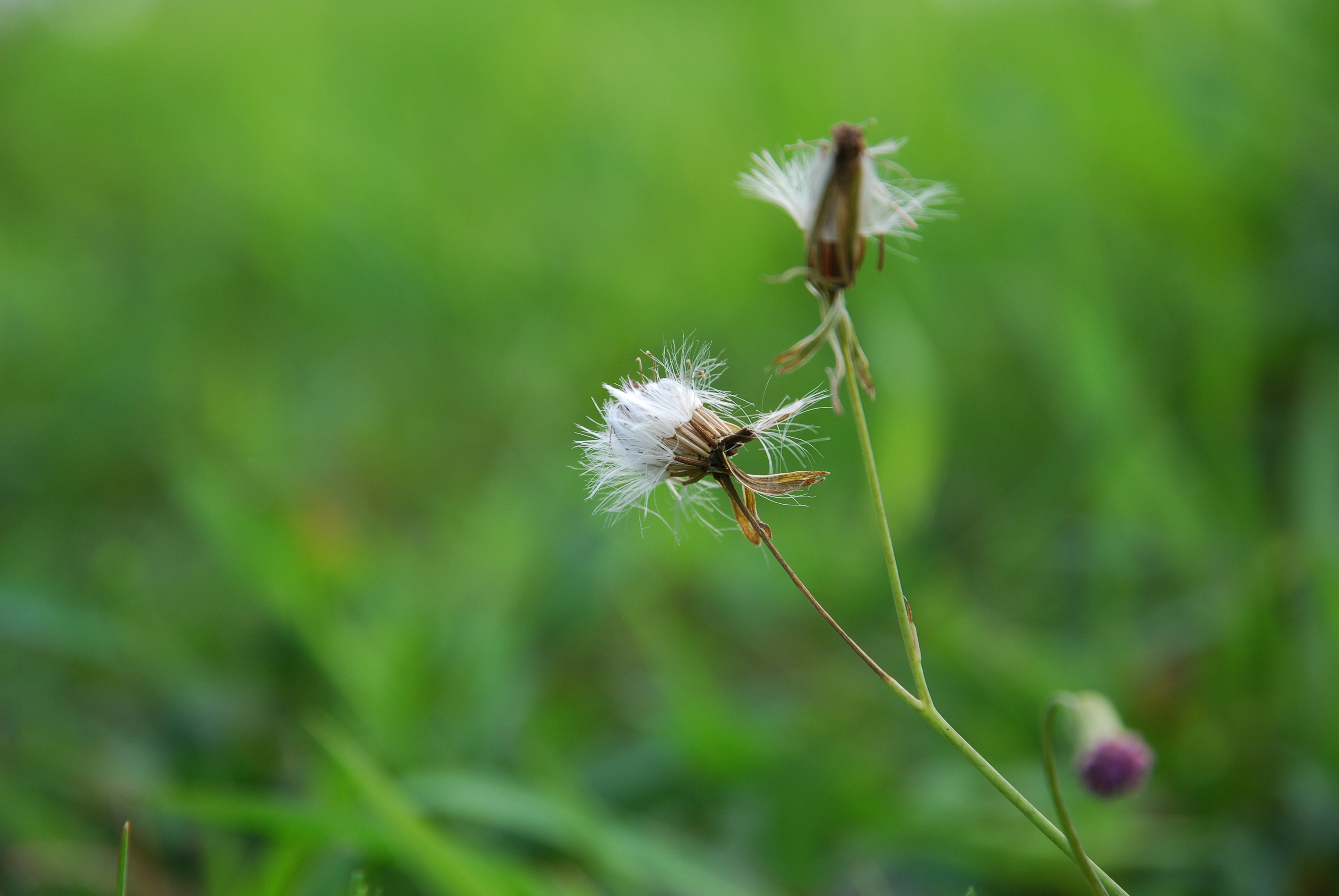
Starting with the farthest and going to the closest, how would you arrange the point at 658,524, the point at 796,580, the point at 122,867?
the point at 658,524
the point at 122,867
the point at 796,580

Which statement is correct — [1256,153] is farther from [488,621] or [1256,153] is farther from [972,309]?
[488,621]

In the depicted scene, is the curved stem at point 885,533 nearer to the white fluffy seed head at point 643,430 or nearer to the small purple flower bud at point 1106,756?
the white fluffy seed head at point 643,430

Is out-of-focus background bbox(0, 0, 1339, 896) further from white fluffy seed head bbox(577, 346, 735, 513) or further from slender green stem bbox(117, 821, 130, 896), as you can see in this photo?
slender green stem bbox(117, 821, 130, 896)

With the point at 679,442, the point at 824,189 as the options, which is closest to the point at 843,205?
the point at 824,189

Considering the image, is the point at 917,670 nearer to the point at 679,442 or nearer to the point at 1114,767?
the point at 679,442

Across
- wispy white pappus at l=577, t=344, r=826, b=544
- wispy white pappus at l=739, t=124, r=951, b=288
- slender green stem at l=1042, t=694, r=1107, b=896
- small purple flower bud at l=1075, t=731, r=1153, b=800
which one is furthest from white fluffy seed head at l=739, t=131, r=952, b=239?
small purple flower bud at l=1075, t=731, r=1153, b=800

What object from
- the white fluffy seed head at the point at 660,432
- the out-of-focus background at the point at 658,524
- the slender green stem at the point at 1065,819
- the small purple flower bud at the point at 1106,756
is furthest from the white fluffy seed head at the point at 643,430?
the small purple flower bud at the point at 1106,756
